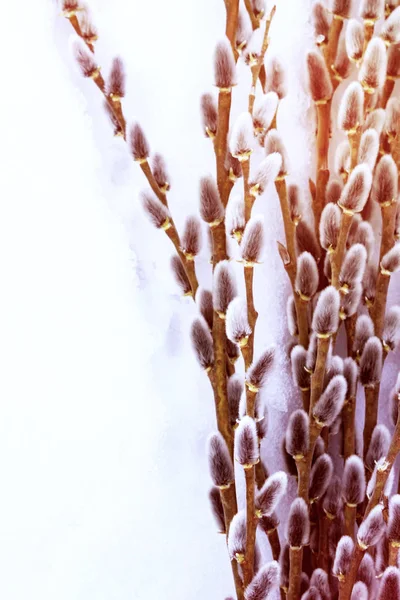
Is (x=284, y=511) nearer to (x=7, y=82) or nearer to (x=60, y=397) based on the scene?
(x=60, y=397)

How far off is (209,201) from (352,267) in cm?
17

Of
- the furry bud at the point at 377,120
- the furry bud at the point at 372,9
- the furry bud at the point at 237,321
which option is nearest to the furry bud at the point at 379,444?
the furry bud at the point at 237,321

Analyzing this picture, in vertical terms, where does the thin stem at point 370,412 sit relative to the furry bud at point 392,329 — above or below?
below

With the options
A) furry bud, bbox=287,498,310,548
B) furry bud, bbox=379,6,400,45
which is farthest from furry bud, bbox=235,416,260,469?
furry bud, bbox=379,6,400,45

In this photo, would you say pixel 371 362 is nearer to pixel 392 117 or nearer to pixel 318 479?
pixel 318 479

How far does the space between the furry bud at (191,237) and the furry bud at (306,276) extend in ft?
0.40

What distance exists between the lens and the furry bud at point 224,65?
70 cm

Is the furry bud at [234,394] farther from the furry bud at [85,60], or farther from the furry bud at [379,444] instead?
the furry bud at [85,60]

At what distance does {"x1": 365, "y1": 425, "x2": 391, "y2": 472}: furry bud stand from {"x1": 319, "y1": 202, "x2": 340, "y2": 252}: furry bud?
0.72ft

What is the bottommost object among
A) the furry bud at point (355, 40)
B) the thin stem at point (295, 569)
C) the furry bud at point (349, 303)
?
the thin stem at point (295, 569)

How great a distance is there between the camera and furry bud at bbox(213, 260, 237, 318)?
0.73 metres

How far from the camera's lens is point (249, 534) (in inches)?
29.6

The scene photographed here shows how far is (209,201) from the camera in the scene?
74cm

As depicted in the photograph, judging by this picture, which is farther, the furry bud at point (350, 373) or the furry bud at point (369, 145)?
the furry bud at point (350, 373)
